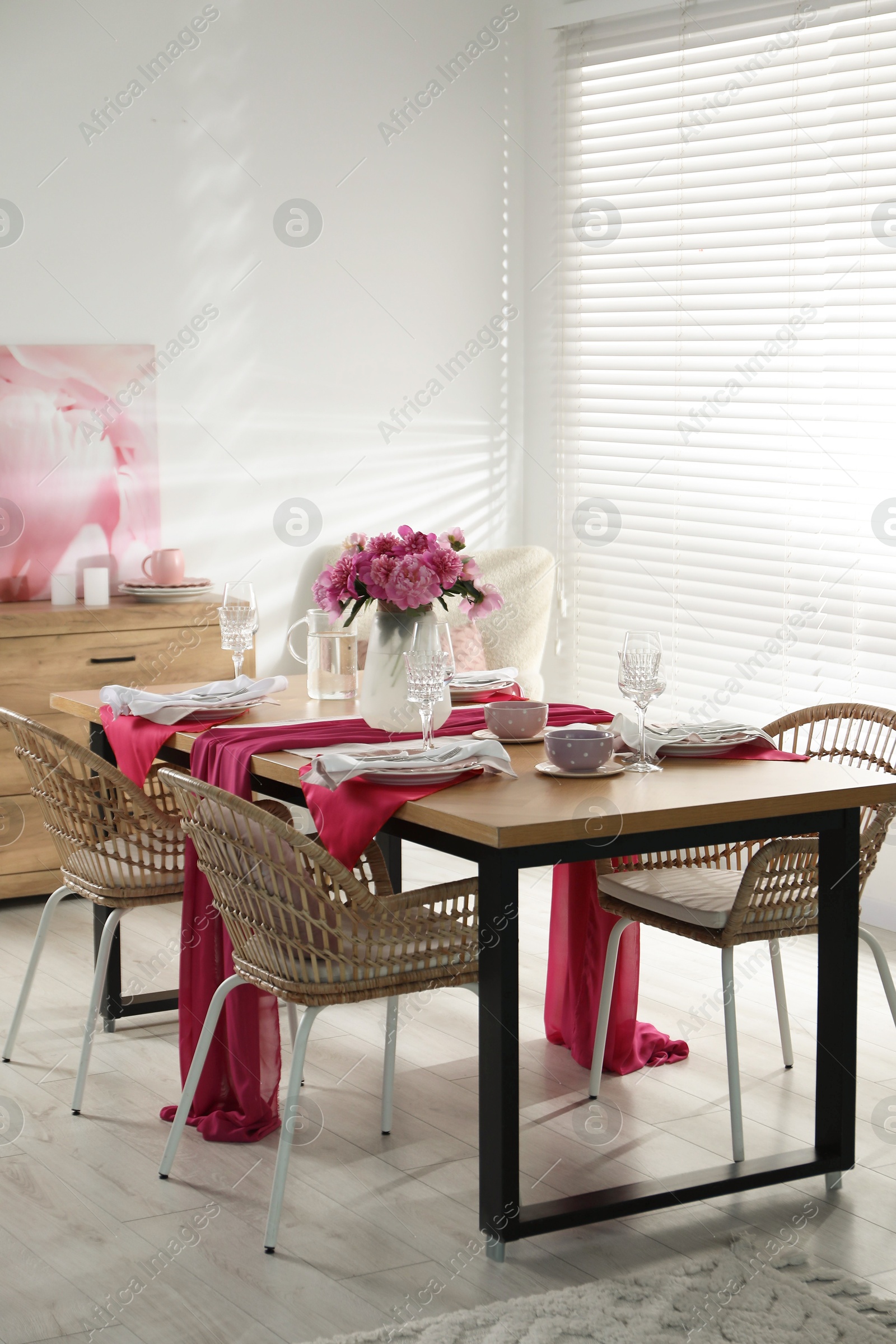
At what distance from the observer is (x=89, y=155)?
4934mm

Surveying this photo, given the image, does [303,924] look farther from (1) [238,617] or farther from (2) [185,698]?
(1) [238,617]

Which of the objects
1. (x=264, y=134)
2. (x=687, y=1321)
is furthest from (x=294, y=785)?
(x=264, y=134)

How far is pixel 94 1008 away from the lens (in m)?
3.11

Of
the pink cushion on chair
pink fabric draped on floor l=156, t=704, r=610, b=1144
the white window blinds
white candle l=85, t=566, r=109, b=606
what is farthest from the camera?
the pink cushion on chair

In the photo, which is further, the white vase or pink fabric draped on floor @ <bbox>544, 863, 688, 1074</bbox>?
pink fabric draped on floor @ <bbox>544, 863, 688, 1074</bbox>

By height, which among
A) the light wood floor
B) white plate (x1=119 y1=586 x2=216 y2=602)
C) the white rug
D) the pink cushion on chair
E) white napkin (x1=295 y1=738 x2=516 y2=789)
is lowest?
the light wood floor

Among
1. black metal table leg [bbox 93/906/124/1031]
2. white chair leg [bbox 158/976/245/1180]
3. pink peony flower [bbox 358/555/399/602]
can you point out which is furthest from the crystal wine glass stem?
black metal table leg [bbox 93/906/124/1031]

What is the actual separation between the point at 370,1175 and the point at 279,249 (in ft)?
11.6

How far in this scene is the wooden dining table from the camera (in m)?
2.41

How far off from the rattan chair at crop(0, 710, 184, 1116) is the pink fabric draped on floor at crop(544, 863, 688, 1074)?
2.78 feet

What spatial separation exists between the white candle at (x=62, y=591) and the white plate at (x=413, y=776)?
2.45m

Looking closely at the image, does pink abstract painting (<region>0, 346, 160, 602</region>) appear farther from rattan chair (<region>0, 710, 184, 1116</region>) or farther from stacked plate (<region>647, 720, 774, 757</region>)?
stacked plate (<region>647, 720, 774, 757</region>)

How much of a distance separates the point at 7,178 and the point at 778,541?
2704 millimetres

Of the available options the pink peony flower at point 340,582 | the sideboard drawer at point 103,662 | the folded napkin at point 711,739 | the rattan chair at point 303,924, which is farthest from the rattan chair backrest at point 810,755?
the sideboard drawer at point 103,662
